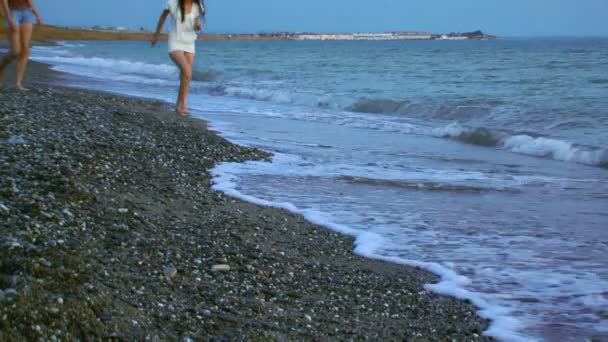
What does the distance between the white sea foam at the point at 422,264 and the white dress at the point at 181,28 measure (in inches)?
109

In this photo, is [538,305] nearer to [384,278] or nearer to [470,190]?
[384,278]

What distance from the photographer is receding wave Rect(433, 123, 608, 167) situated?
41.4 ft

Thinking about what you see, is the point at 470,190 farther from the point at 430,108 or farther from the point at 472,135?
the point at 430,108

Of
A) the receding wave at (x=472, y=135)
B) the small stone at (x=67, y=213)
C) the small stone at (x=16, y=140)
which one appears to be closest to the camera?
the small stone at (x=67, y=213)


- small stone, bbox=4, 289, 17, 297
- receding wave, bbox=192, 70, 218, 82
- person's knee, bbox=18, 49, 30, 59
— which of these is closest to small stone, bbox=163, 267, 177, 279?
small stone, bbox=4, 289, 17, 297

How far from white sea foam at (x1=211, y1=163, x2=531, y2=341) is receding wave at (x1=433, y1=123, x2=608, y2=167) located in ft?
21.3

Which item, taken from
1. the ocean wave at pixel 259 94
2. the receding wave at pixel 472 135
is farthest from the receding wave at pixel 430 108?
the receding wave at pixel 472 135

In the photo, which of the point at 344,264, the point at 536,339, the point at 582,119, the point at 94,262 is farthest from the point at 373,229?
the point at 582,119

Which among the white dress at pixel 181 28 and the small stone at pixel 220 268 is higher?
the white dress at pixel 181 28

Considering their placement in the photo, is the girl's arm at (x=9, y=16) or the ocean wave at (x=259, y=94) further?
the ocean wave at (x=259, y=94)

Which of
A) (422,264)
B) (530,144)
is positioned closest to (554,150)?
(530,144)

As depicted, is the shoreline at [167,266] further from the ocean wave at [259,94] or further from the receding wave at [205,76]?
the receding wave at [205,76]

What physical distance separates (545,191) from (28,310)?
713 cm

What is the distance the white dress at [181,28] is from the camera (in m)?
10.8
